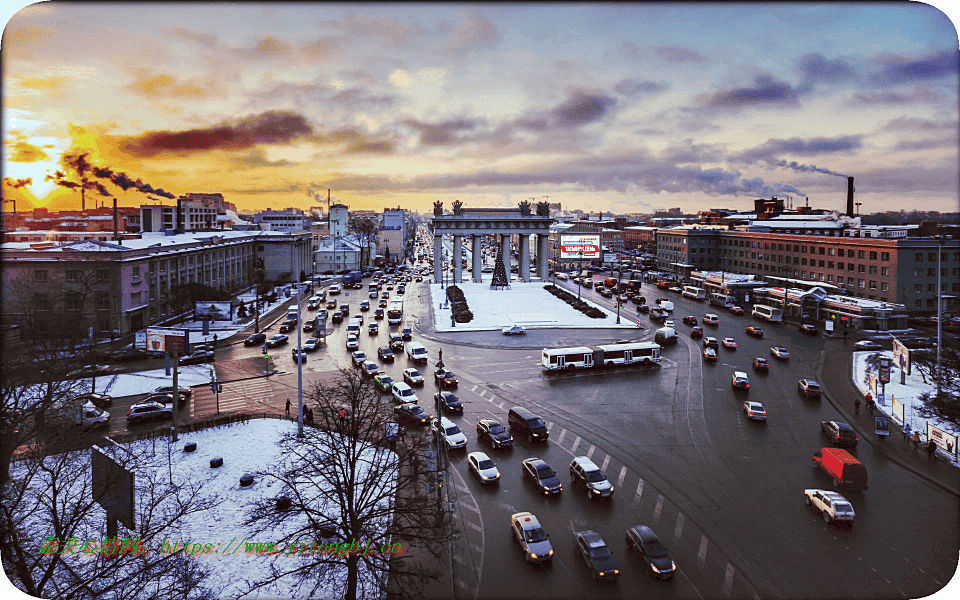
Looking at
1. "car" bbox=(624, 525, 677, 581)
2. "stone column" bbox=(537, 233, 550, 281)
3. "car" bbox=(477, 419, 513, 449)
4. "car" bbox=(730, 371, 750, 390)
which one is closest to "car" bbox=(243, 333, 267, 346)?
"car" bbox=(477, 419, 513, 449)

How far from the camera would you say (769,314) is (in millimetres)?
52094

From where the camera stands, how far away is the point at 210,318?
49.5 metres

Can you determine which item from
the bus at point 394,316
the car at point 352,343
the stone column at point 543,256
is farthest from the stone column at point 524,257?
the car at point 352,343

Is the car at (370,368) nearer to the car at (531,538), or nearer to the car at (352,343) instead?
the car at (352,343)

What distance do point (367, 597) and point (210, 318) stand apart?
43.2 metres

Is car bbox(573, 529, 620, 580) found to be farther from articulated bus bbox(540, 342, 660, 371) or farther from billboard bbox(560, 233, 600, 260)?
billboard bbox(560, 233, 600, 260)

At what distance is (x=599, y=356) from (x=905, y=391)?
52.6 ft

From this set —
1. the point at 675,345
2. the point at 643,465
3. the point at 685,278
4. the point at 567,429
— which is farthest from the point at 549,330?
the point at 685,278

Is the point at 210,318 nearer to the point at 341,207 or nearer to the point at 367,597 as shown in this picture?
the point at 367,597

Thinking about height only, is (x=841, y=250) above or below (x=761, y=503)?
above

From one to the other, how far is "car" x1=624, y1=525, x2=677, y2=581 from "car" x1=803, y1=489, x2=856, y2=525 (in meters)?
5.69

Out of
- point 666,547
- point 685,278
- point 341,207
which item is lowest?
point 666,547

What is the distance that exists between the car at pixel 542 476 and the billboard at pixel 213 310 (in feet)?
128

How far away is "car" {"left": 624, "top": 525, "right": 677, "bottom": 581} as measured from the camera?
13438mm
